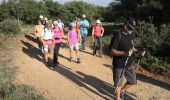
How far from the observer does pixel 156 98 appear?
10086 mm

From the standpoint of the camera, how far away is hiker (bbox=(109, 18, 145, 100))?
27.9 ft

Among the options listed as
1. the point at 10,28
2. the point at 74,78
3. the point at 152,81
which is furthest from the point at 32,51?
the point at 152,81

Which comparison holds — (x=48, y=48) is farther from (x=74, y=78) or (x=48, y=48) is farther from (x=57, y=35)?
(x=74, y=78)

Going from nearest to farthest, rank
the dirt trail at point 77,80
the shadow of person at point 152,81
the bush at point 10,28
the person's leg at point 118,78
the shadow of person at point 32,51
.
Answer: the person's leg at point 118,78
the dirt trail at point 77,80
the shadow of person at point 152,81
the shadow of person at point 32,51
the bush at point 10,28

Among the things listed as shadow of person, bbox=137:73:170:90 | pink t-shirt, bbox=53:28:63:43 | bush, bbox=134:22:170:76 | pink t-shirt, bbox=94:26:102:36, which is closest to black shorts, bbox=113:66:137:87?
shadow of person, bbox=137:73:170:90

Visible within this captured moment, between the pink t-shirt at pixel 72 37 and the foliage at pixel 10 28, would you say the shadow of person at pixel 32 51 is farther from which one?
the foliage at pixel 10 28

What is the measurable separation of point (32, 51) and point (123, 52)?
910 centimetres

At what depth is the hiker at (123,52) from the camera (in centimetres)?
850

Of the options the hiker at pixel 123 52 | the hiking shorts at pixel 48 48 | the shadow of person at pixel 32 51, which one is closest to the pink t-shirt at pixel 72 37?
the hiking shorts at pixel 48 48

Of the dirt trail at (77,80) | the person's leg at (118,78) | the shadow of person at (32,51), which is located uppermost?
the person's leg at (118,78)

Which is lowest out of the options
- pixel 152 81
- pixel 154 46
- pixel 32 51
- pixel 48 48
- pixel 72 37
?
pixel 152 81

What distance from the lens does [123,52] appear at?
853cm

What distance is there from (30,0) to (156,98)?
4227 cm

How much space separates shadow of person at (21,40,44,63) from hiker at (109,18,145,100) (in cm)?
634
